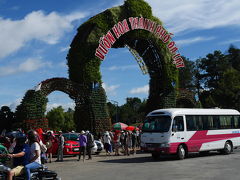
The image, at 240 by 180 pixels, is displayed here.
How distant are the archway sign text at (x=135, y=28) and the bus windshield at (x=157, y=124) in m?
9.12

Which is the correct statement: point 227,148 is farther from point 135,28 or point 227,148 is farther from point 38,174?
point 38,174

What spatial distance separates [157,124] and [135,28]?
41.3 feet

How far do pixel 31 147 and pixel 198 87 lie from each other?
7998 centimetres

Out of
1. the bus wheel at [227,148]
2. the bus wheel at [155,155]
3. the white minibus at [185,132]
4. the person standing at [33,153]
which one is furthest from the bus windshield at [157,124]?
the person standing at [33,153]

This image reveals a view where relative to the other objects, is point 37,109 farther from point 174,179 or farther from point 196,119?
point 174,179

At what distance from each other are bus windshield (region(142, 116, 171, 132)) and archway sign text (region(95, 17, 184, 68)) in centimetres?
912

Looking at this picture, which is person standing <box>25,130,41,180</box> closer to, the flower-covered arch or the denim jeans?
the denim jeans

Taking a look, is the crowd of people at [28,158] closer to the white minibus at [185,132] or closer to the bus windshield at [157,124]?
the white minibus at [185,132]

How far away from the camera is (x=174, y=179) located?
11.2 m

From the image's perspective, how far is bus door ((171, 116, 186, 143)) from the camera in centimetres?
1791

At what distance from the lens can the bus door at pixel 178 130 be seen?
17906mm

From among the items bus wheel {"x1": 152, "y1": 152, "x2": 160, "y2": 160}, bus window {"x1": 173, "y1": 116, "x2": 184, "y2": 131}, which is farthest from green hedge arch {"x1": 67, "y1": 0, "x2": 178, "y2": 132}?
bus window {"x1": 173, "y1": 116, "x2": 184, "y2": 131}

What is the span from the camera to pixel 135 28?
95.2 feet

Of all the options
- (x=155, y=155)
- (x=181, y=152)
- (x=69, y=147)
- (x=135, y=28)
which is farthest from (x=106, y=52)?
(x=181, y=152)
